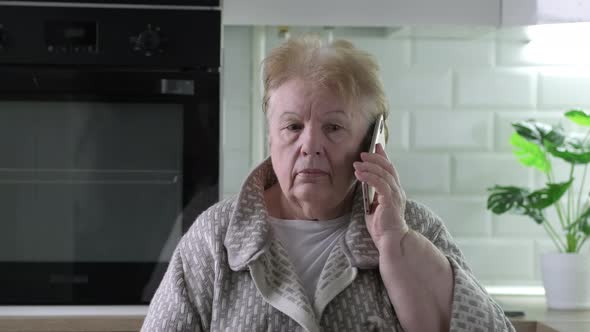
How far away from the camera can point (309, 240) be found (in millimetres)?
1593

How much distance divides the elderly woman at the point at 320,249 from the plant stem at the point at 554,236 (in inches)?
42.9

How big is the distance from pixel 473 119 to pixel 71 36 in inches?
46.5

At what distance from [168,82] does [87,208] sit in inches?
13.1

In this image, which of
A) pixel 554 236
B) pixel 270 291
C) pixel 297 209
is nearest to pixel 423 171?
pixel 554 236

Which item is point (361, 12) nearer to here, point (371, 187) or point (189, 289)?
point (371, 187)

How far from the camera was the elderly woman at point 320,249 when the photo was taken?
1.48 meters

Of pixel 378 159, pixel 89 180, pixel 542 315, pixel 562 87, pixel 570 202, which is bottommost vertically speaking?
pixel 542 315

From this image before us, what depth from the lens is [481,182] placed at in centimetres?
279

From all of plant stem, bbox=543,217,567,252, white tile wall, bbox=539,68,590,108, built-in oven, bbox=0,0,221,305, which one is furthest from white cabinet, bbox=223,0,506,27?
plant stem, bbox=543,217,567,252

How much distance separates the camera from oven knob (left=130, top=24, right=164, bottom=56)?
2160mm

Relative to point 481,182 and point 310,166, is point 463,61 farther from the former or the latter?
point 310,166

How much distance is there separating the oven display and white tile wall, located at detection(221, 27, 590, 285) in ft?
2.72

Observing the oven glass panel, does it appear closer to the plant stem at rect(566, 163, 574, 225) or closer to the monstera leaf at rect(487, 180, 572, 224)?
the monstera leaf at rect(487, 180, 572, 224)

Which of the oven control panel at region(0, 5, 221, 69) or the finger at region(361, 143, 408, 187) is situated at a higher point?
the oven control panel at region(0, 5, 221, 69)
